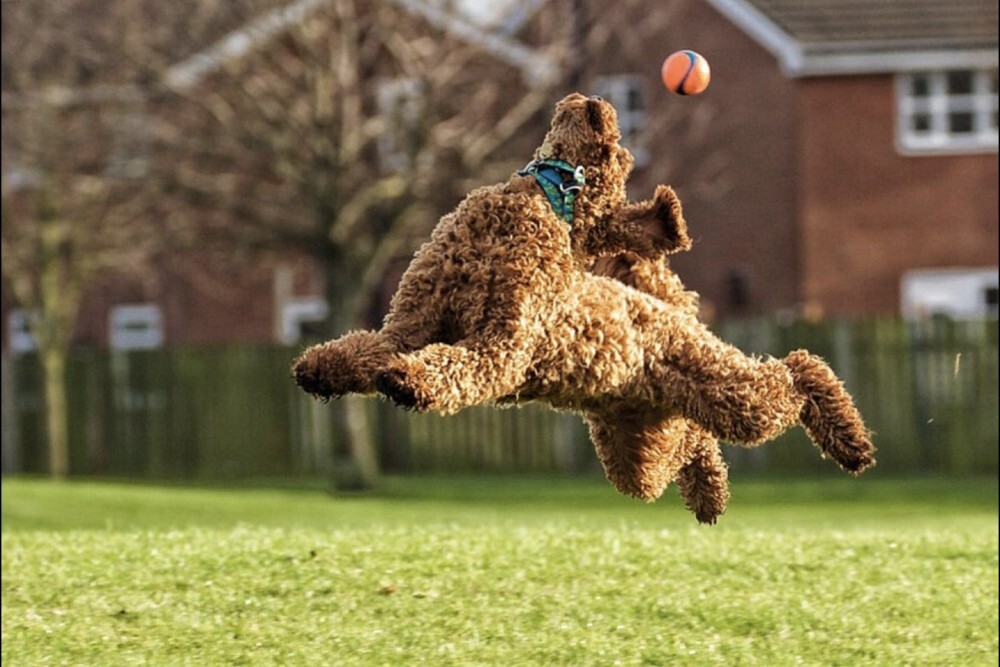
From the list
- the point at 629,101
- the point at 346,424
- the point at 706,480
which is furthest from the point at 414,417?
the point at 706,480

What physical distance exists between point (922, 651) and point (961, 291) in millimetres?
20127

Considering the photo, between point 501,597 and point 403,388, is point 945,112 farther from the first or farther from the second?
point 403,388

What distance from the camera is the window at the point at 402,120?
21797 mm

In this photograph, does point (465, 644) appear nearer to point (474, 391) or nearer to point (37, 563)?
point (37, 563)

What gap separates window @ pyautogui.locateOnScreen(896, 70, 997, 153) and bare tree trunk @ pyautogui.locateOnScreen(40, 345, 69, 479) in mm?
12972

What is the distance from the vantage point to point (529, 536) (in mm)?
9797

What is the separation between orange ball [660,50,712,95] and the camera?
4.90m

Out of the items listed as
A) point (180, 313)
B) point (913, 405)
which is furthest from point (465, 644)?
point (180, 313)

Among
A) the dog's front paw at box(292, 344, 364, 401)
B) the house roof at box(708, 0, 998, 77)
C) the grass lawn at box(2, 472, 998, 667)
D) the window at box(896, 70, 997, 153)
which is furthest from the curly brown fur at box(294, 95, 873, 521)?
the window at box(896, 70, 997, 153)

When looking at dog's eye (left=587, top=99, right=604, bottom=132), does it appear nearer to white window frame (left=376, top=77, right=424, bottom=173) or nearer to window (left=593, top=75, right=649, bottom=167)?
white window frame (left=376, top=77, right=424, bottom=173)

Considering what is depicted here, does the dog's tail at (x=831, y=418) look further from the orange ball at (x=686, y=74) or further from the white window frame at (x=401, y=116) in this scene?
the white window frame at (x=401, y=116)

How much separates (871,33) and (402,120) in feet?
27.5

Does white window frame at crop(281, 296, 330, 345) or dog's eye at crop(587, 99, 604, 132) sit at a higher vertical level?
white window frame at crop(281, 296, 330, 345)

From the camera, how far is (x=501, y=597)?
329 inches
